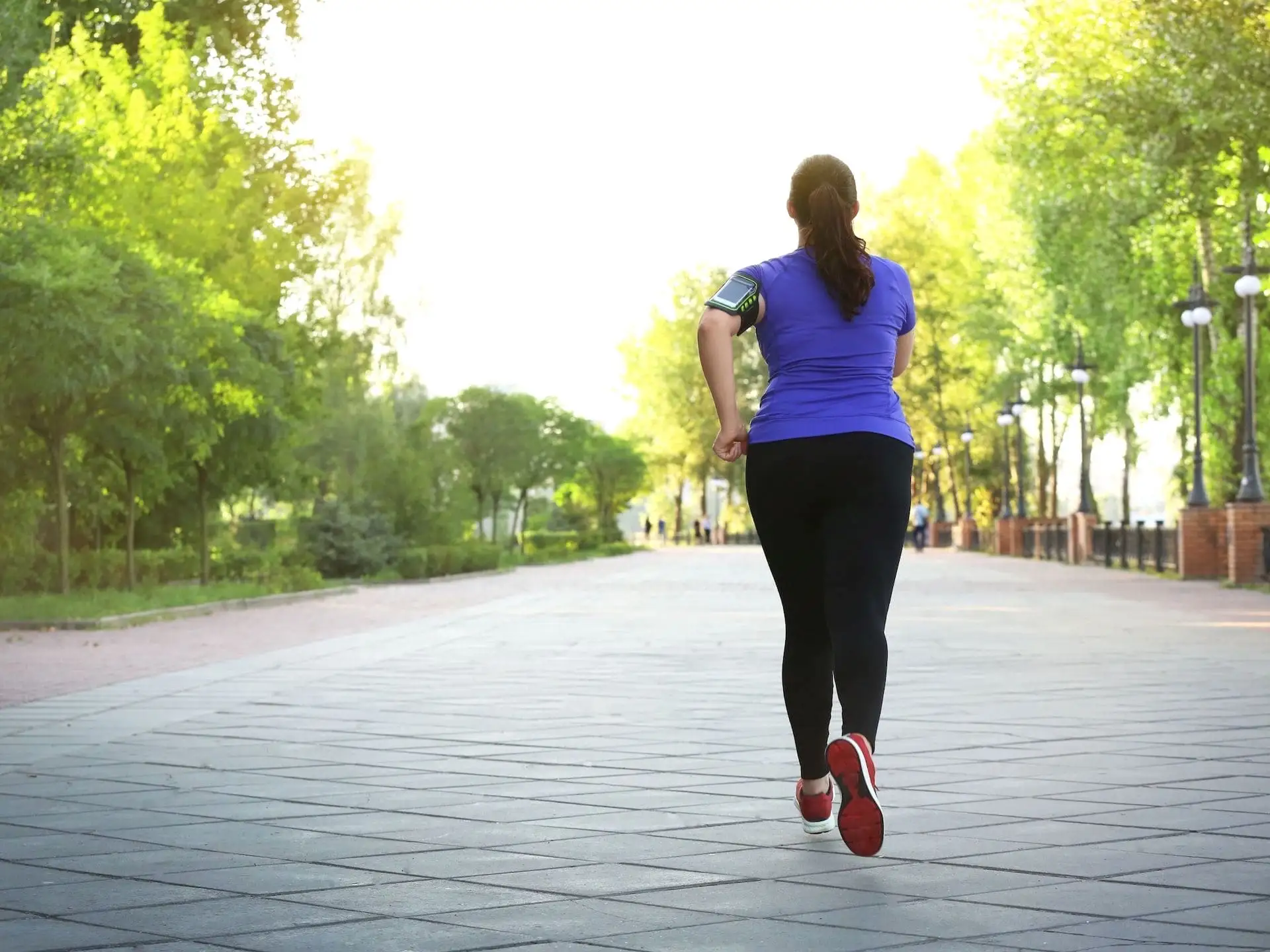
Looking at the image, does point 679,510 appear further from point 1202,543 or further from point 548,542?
point 1202,543

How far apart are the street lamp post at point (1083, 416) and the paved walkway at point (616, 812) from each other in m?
30.2

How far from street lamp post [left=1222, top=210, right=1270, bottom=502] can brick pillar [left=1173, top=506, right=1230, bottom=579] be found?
1.91 m

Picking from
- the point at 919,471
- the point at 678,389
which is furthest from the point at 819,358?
the point at 678,389

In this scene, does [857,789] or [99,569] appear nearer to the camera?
[857,789]

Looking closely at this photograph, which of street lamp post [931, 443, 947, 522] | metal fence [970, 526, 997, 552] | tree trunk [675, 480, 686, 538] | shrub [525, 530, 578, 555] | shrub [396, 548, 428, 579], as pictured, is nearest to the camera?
shrub [396, 548, 428, 579]

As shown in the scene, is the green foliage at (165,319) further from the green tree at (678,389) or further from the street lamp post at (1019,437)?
the green tree at (678,389)

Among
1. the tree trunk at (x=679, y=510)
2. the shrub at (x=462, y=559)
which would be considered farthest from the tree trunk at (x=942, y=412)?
the shrub at (x=462, y=559)

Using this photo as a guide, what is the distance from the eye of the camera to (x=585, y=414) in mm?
65250

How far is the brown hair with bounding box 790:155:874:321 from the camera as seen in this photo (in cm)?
518

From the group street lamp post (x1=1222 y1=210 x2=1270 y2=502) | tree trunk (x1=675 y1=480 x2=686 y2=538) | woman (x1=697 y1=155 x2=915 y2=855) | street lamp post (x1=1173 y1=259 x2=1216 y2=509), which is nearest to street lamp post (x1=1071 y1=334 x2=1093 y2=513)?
street lamp post (x1=1173 y1=259 x2=1216 y2=509)

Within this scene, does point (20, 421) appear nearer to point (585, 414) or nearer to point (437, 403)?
point (437, 403)

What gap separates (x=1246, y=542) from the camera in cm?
2647

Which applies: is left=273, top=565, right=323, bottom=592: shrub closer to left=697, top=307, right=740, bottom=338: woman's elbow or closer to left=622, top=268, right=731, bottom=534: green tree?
left=697, top=307, right=740, bottom=338: woman's elbow

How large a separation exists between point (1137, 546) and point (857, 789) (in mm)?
31817
